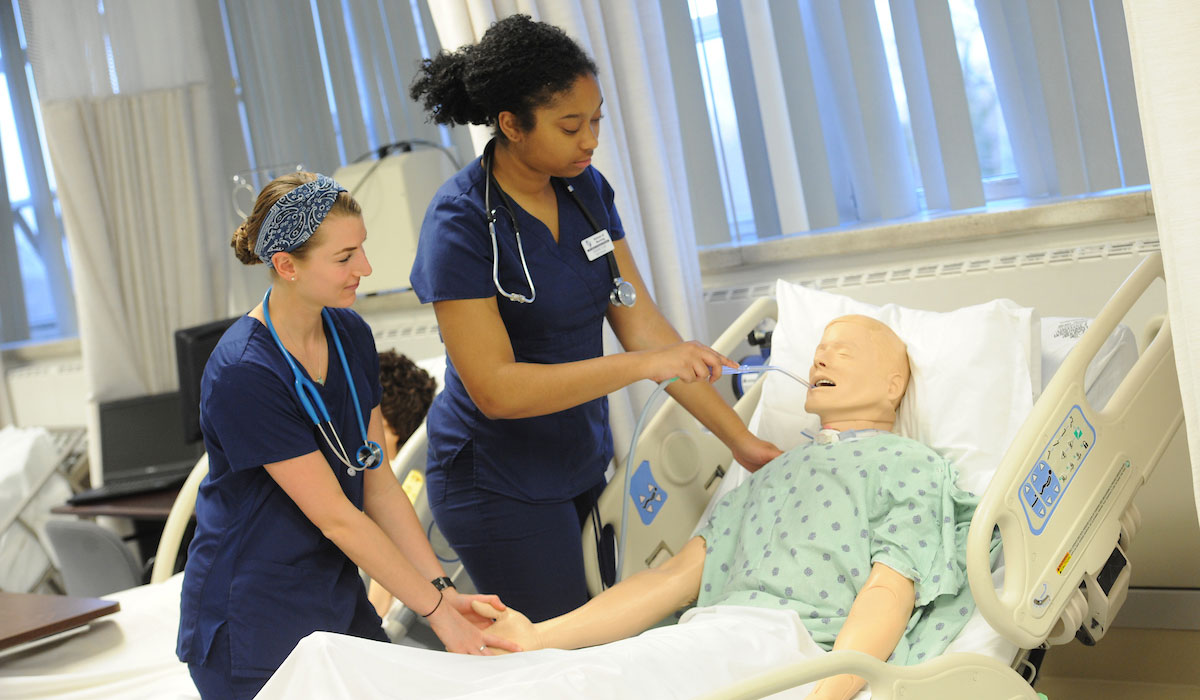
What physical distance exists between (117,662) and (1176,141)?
2183 millimetres

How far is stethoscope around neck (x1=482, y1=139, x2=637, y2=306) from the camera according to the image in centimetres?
183

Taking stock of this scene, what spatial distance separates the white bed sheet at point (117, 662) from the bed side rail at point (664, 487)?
868mm

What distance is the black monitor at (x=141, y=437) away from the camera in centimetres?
392

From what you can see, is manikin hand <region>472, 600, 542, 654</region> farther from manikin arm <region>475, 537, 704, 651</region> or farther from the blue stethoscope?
the blue stethoscope

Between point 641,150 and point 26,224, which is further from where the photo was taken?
point 26,224

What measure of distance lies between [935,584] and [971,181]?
1292 millimetres

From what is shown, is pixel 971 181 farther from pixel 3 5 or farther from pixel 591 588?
pixel 3 5

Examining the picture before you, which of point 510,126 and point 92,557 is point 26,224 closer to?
point 92,557

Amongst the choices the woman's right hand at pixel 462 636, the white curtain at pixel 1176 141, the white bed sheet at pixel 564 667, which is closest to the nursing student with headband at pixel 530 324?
the woman's right hand at pixel 462 636

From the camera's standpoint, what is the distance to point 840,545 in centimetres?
181

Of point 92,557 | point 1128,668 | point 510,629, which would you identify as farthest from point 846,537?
point 92,557

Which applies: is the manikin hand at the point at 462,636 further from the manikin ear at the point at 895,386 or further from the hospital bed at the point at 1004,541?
the manikin ear at the point at 895,386

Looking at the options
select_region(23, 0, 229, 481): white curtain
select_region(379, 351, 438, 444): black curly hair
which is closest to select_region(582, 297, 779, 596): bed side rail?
select_region(379, 351, 438, 444): black curly hair

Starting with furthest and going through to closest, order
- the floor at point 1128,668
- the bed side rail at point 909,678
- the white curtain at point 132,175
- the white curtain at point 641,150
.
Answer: the white curtain at point 132,175 → the white curtain at point 641,150 → the floor at point 1128,668 → the bed side rail at point 909,678
